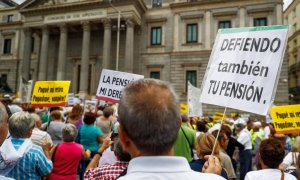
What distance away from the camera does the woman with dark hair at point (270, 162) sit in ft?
11.1

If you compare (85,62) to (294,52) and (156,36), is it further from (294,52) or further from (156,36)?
(294,52)

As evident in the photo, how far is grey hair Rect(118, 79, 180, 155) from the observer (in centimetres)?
149

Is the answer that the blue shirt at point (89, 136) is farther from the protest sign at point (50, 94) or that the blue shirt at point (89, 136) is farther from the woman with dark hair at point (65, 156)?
the woman with dark hair at point (65, 156)

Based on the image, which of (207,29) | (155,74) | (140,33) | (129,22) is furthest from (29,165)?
(140,33)

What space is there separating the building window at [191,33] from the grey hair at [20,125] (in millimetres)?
27388

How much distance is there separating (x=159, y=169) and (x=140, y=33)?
30688mm

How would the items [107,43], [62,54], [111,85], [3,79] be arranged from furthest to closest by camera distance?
[3,79]
[62,54]
[107,43]
[111,85]

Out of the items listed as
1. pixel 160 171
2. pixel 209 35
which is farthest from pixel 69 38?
pixel 160 171

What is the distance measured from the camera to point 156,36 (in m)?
31.3

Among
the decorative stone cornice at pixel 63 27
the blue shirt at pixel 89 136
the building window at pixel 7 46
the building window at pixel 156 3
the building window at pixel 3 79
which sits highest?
the building window at pixel 156 3

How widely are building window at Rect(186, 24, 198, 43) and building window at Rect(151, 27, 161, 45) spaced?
2864 mm

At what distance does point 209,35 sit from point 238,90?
2678 centimetres

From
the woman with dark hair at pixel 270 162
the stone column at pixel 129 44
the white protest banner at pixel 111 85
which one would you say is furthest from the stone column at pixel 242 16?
the woman with dark hair at pixel 270 162

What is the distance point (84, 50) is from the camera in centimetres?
2998
